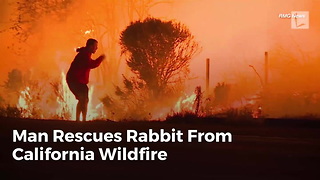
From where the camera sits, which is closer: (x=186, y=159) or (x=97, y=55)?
(x=186, y=159)

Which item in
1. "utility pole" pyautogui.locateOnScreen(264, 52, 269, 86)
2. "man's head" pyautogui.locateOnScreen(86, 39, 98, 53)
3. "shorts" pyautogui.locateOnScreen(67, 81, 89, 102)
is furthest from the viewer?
"utility pole" pyautogui.locateOnScreen(264, 52, 269, 86)

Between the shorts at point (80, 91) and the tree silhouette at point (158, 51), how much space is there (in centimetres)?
153

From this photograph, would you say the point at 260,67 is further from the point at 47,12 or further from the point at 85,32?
the point at 47,12

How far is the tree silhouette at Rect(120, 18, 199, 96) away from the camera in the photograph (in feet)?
53.3

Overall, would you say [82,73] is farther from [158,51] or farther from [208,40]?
[208,40]

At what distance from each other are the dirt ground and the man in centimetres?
264

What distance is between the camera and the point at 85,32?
56.6ft

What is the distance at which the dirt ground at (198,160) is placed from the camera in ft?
24.9

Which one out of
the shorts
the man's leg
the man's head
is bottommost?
the man's leg

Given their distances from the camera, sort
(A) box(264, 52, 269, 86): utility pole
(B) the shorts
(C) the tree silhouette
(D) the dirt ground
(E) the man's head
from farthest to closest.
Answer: (A) box(264, 52, 269, 86): utility pole
(C) the tree silhouette
(B) the shorts
(E) the man's head
(D) the dirt ground

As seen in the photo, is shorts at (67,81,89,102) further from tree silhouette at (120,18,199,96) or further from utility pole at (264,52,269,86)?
utility pole at (264,52,269,86)

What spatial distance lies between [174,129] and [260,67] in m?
5.06

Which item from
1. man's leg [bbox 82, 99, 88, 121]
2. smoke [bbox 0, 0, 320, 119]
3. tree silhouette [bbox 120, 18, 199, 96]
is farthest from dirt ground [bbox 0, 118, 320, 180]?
smoke [bbox 0, 0, 320, 119]

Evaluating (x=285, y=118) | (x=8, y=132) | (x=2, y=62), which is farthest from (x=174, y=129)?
(x=2, y=62)
